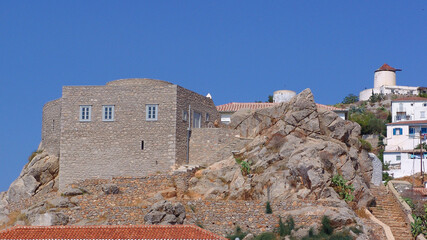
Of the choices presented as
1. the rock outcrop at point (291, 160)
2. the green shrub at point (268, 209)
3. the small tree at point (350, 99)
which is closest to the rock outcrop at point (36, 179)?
the rock outcrop at point (291, 160)

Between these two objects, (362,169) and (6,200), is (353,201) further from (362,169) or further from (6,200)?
(6,200)

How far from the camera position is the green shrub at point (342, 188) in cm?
4312

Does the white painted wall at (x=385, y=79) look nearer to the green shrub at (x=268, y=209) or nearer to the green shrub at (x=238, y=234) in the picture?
the green shrub at (x=268, y=209)

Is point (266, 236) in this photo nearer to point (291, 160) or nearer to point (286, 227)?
point (286, 227)

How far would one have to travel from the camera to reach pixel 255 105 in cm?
6278

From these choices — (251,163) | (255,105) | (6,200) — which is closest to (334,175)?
(251,163)

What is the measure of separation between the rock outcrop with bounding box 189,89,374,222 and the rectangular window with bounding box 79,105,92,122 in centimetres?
908

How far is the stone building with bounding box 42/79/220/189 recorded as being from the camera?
48031 mm

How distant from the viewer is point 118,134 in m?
48.7

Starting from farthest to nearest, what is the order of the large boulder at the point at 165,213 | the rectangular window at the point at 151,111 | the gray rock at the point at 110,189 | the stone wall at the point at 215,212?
the rectangular window at the point at 151,111 < the gray rock at the point at 110,189 < the stone wall at the point at 215,212 < the large boulder at the point at 165,213

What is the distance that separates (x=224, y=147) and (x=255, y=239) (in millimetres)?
11733

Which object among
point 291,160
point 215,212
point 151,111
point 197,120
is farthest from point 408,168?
point 215,212

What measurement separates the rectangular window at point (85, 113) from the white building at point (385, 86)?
65849 millimetres

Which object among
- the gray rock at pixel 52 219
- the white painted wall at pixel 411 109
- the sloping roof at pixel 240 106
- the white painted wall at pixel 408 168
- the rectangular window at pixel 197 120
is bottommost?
the gray rock at pixel 52 219
